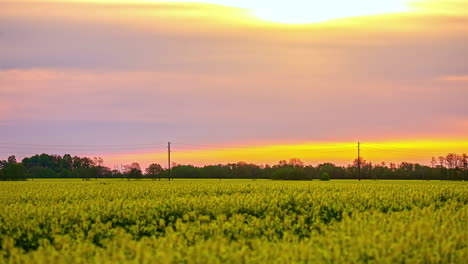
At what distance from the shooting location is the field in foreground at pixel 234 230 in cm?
1460

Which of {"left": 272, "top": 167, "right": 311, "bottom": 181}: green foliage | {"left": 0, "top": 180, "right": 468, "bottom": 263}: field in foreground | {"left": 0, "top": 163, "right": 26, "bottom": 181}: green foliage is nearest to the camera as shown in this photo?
{"left": 0, "top": 180, "right": 468, "bottom": 263}: field in foreground

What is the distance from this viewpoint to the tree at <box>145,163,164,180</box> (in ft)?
371

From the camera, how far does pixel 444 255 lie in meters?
15.2

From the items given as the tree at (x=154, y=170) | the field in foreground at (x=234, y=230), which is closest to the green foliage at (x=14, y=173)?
the tree at (x=154, y=170)

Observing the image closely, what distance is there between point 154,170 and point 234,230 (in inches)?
3795

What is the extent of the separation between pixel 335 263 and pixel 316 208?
1329cm

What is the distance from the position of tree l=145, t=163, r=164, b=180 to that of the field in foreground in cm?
7595

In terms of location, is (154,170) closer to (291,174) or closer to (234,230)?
(291,174)

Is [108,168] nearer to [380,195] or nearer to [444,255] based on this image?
[380,195]

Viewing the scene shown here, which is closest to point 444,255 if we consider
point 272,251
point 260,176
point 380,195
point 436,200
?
point 272,251

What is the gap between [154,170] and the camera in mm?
115125

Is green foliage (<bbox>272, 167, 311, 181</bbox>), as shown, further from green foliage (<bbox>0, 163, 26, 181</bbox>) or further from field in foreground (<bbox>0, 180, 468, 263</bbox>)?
field in foreground (<bbox>0, 180, 468, 263</bbox>)

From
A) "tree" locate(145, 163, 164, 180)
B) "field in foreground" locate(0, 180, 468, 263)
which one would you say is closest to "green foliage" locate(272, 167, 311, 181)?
"tree" locate(145, 163, 164, 180)

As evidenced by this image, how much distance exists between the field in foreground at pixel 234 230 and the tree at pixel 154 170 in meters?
76.0
